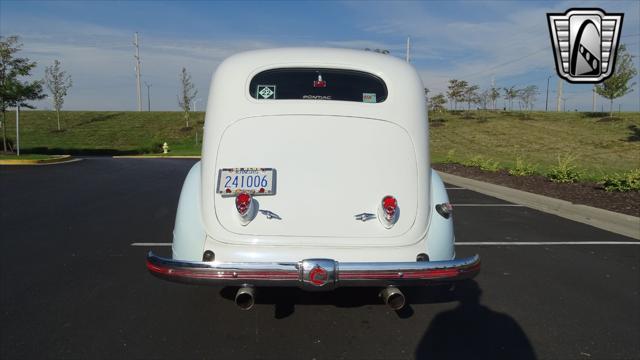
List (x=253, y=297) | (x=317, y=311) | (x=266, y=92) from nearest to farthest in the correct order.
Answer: (x=253, y=297), (x=266, y=92), (x=317, y=311)

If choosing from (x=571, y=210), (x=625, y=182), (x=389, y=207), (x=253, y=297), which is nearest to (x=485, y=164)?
(x=625, y=182)

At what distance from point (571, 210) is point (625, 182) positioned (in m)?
2.12

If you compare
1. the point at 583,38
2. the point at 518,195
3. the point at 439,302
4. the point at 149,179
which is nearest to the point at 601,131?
the point at 583,38

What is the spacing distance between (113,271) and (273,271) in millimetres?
2653

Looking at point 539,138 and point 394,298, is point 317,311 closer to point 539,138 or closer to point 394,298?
point 394,298

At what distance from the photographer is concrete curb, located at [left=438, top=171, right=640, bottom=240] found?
6675 mm

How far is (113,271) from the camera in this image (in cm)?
465

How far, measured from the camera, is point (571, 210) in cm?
797

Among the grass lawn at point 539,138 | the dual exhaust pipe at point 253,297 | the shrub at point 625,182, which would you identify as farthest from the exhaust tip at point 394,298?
the grass lawn at point 539,138

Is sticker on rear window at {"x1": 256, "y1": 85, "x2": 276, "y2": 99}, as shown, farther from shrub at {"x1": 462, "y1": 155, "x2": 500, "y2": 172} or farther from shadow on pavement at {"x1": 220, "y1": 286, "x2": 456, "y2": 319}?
shrub at {"x1": 462, "y1": 155, "x2": 500, "y2": 172}

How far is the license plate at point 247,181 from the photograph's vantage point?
3.14m

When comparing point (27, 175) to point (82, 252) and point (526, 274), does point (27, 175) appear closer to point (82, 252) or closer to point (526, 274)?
point (82, 252)

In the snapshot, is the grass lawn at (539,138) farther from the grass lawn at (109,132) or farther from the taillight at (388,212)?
the grass lawn at (109,132)

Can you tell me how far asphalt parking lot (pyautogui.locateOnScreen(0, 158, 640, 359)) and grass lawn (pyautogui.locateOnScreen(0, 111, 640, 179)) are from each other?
14.0 m
